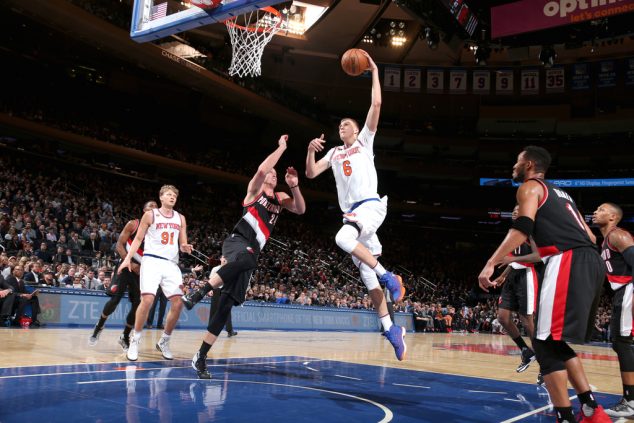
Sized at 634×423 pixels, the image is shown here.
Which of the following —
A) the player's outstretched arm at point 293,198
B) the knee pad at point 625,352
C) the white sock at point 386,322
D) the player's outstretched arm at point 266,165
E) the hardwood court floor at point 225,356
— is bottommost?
the hardwood court floor at point 225,356

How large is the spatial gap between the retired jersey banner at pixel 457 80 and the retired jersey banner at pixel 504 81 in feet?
7.29


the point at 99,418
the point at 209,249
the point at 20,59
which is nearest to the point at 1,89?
the point at 20,59

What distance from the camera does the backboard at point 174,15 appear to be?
746 cm

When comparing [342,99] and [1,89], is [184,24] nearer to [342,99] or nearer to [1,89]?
[1,89]

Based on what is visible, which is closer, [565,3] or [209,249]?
[565,3]

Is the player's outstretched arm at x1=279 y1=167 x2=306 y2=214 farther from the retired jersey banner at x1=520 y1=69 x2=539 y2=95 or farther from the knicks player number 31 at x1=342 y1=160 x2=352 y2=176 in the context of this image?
the retired jersey banner at x1=520 y1=69 x2=539 y2=95

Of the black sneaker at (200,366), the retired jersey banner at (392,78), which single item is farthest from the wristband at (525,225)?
the retired jersey banner at (392,78)

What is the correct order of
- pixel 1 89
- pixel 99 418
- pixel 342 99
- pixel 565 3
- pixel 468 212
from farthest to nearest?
1. pixel 468 212
2. pixel 342 99
3. pixel 1 89
4. pixel 565 3
5. pixel 99 418

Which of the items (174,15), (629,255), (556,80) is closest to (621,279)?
(629,255)

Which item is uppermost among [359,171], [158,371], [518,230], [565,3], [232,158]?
[565,3]

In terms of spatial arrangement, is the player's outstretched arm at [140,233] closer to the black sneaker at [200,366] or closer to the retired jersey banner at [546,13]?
the black sneaker at [200,366]

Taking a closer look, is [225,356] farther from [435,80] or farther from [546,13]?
[435,80]

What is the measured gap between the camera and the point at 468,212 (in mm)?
38375

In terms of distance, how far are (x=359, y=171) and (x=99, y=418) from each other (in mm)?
3471
